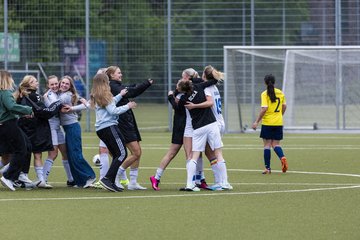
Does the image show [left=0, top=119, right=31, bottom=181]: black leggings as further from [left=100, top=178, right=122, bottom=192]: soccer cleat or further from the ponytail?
the ponytail

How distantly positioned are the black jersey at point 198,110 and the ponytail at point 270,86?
362 cm

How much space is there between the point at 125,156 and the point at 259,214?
3400mm

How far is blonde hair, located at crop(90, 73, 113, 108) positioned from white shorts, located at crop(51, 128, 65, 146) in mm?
1555

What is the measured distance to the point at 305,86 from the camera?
31.7 metres

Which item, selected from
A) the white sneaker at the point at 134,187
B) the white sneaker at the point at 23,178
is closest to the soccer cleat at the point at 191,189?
the white sneaker at the point at 134,187

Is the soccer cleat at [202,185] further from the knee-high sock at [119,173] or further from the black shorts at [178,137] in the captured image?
the knee-high sock at [119,173]

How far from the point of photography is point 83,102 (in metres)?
15.6

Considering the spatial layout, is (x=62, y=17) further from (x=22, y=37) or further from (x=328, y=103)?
(x=328, y=103)

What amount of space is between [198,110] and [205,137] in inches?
15.7

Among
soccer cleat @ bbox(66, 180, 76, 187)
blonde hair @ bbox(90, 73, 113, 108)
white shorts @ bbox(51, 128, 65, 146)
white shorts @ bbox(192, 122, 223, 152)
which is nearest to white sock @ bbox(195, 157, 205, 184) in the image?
white shorts @ bbox(192, 122, 223, 152)

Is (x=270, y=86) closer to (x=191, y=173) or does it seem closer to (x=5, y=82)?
(x=191, y=173)

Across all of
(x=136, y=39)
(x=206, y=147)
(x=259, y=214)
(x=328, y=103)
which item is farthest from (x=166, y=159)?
(x=136, y=39)

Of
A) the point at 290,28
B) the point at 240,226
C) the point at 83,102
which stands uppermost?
the point at 290,28

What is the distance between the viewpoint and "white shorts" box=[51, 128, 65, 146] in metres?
16.1
